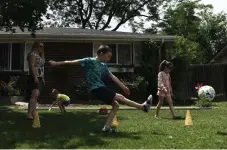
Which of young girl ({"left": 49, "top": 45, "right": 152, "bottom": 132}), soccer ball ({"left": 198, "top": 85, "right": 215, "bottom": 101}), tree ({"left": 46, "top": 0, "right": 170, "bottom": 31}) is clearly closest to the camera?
young girl ({"left": 49, "top": 45, "right": 152, "bottom": 132})

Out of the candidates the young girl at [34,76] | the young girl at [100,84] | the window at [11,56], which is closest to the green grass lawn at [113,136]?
the young girl at [100,84]

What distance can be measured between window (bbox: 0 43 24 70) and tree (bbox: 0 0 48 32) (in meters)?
8.87

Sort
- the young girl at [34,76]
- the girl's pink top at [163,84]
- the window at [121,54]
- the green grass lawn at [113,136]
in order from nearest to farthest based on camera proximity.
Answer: the green grass lawn at [113,136] → the young girl at [34,76] → the girl's pink top at [163,84] → the window at [121,54]

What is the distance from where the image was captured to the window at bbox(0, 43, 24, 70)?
2166cm

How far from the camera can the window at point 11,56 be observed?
2166cm

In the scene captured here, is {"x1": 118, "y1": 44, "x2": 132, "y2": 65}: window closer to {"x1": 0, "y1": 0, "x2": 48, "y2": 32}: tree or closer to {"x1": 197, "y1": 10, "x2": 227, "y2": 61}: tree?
{"x1": 0, "y1": 0, "x2": 48, "y2": 32}: tree

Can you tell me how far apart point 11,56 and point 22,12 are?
32.4 feet

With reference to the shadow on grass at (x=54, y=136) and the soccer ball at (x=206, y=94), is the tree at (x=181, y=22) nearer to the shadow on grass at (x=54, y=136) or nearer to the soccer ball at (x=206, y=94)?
the soccer ball at (x=206, y=94)

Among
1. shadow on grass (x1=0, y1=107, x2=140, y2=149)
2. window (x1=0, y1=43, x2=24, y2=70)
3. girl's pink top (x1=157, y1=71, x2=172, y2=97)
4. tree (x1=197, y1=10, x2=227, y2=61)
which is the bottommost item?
shadow on grass (x1=0, y1=107, x2=140, y2=149)

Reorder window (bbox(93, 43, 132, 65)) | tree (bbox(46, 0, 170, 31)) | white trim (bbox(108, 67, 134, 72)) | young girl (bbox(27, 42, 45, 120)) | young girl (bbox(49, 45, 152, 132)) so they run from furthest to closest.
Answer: tree (bbox(46, 0, 170, 31))
window (bbox(93, 43, 132, 65))
white trim (bbox(108, 67, 134, 72))
young girl (bbox(27, 42, 45, 120))
young girl (bbox(49, 45, 152, 132))

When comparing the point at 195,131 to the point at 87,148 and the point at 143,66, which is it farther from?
the point at 143,66

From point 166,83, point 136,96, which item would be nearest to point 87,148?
point 166,83

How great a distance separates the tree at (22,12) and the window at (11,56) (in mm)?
8869

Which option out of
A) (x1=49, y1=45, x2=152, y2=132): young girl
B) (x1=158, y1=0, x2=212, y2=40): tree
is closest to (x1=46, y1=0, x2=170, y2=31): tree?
(x1=158, y1=0, x2=212, y2=40): tree
